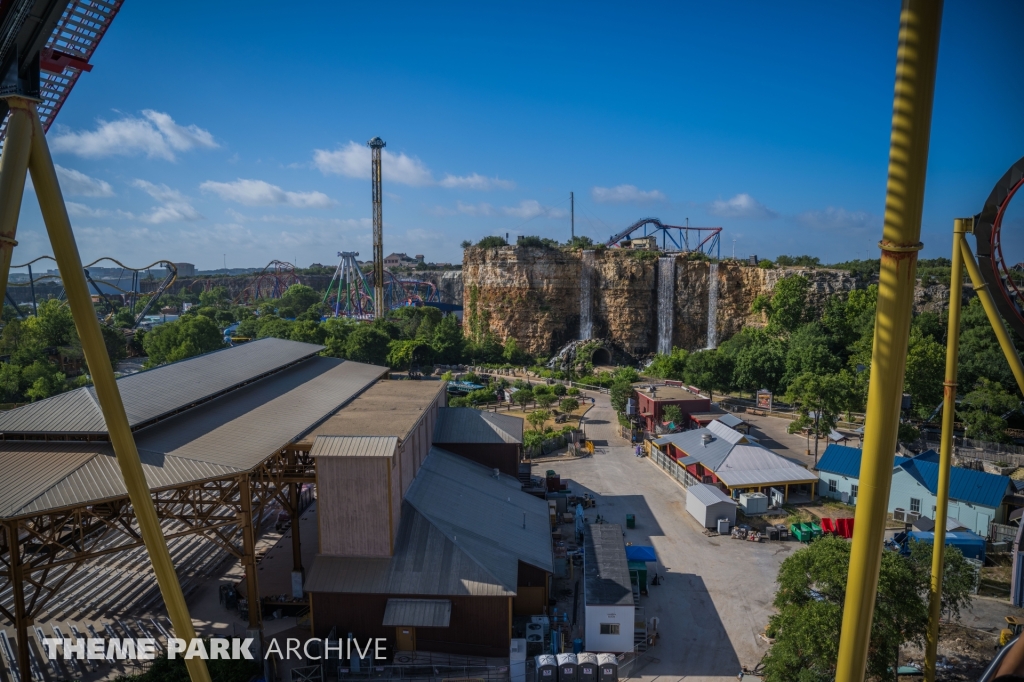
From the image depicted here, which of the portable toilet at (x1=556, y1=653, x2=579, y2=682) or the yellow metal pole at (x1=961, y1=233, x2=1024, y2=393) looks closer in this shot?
the yellow metal pole at (x1=961, y1=233, x2=1024, y2=393)

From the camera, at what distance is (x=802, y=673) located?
36.2ft

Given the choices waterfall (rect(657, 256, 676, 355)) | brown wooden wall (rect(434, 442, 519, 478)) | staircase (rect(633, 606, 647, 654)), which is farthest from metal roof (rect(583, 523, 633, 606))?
waterfall (rect(657, 256, 676, 355))

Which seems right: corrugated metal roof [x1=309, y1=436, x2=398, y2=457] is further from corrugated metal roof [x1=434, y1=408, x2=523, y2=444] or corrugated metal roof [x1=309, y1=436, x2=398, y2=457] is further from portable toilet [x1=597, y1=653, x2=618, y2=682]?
corrugated metal roof [x1=434, y1=408, x2=523, y2=444]

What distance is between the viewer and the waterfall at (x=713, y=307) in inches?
2029

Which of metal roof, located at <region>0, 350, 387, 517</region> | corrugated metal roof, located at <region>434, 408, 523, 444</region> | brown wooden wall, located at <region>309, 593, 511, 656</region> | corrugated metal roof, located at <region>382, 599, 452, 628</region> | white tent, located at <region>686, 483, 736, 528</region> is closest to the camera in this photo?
metal roof, located at <region>0, 350, 387, 517</region>

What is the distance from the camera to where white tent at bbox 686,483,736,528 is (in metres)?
20.7

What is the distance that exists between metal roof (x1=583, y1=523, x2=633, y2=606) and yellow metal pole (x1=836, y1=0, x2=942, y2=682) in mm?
12136

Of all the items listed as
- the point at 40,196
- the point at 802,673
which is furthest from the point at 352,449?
the point at 40,196

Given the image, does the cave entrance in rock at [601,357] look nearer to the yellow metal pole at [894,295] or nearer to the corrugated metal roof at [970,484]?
the corrugated metal roof at [970,484]

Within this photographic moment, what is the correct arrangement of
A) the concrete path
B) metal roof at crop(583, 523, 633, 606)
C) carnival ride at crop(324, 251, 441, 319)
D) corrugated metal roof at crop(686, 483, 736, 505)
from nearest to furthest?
1. the concrete path
2. metal roof at crop(583, 523, 633, 606)
3. corrugated metal roof at crop(686, 483, 736, 505)
4. carnival ride at crop(324, 251, 441, 319)

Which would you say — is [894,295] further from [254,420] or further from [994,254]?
[254,420]

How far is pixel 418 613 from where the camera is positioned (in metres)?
13.3

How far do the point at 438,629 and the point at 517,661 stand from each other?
1.97 meters

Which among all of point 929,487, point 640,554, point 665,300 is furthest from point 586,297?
point 640,554
